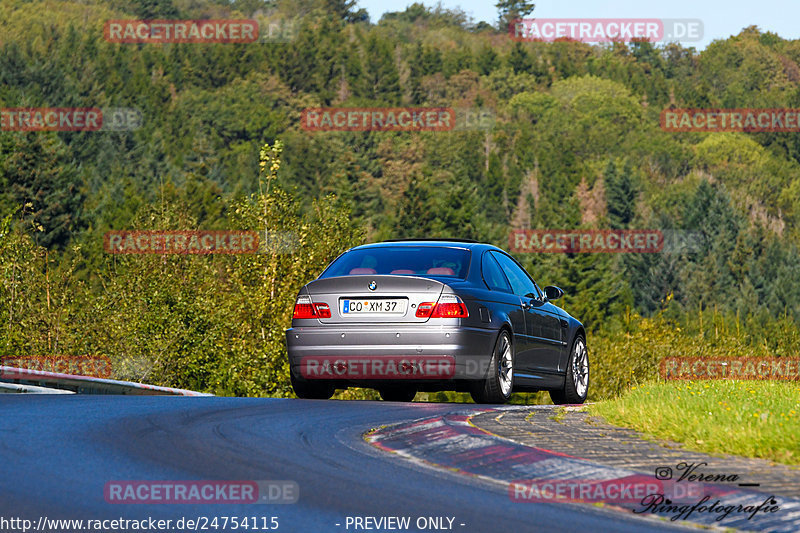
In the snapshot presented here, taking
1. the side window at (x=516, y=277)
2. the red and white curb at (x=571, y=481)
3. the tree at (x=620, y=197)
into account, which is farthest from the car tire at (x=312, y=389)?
the tree at (x=620, y=197)

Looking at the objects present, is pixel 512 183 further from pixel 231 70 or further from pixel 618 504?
pixel 618 504

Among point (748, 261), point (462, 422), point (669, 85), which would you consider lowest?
point (748, 261)

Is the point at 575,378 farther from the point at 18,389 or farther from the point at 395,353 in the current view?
the point at 18,389

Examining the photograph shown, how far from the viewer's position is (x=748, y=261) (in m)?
116

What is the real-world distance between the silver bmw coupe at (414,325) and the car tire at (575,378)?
1561 millimetres

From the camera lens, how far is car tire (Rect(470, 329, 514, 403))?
12523 mm

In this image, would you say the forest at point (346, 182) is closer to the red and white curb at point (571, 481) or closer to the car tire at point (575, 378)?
the car tire at point (575, 378)

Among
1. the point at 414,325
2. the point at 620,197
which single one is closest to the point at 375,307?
the point at 414,325

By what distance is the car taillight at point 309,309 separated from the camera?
12.4 metres

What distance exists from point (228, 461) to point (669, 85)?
7191 inches

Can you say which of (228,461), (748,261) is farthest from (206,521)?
(748,261)

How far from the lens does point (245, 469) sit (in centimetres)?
695

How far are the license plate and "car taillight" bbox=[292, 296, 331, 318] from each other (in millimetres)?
189

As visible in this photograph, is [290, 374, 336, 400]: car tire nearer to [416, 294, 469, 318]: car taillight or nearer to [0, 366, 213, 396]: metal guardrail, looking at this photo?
[416, 294, 469, 318]: car taillight
